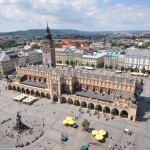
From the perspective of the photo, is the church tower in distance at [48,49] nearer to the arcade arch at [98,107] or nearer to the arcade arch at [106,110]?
the arcade arch at [98,107]

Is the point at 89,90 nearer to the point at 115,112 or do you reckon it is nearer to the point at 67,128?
the point at 115,112

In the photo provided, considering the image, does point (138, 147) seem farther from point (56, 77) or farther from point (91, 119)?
point (56, 77)

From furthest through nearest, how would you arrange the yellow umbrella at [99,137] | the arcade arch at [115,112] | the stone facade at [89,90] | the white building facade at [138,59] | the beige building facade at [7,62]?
the white building facade at [138,59], the beige building facade at [7,62], the arcade arch at [115,112], the stone facade at [89,90], the yellow umbrella at [99,137]

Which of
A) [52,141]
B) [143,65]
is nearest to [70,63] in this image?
[143,65]

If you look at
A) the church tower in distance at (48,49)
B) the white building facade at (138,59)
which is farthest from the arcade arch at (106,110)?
the white building facade at (138,59)

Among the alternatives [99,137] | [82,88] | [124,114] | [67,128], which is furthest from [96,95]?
[99,137]
